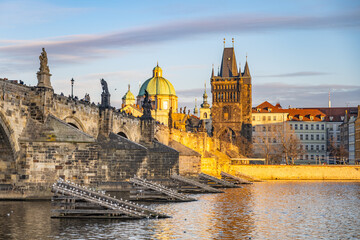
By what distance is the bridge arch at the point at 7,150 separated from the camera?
32719 millimetres

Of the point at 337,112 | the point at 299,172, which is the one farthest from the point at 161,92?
the point at 299,172

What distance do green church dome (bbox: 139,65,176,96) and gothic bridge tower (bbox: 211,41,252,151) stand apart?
79.2ft

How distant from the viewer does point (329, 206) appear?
37.2 m

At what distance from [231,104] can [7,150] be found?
375 feet

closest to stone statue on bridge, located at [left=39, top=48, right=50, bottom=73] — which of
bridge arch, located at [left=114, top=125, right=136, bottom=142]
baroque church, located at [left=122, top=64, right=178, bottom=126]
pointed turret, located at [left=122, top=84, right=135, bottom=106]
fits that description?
bridge arch, located at [left=114, top=125, right=136, bottom=142]

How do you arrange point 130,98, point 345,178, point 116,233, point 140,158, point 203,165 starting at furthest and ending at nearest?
point 130,98
point 345,178
point 203,165
point 140,158
point 116,233

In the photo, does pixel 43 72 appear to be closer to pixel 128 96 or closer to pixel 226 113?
pixel 226 113

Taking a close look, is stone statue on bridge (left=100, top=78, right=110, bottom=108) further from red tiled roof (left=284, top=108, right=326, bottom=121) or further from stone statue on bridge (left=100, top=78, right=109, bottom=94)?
red tiled roof (left=284, top=108, right=326, bottom=121)

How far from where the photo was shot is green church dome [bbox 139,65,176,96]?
171 metres

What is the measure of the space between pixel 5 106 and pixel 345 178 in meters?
66.2

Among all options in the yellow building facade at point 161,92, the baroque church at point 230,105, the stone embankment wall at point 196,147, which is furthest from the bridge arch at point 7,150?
the yellow building facade at point 161,92

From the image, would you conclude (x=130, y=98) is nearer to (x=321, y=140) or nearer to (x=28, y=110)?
(x=321, y=140)

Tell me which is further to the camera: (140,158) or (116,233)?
(140,158)

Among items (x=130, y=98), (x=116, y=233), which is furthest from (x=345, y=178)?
(x=130, y=98)
